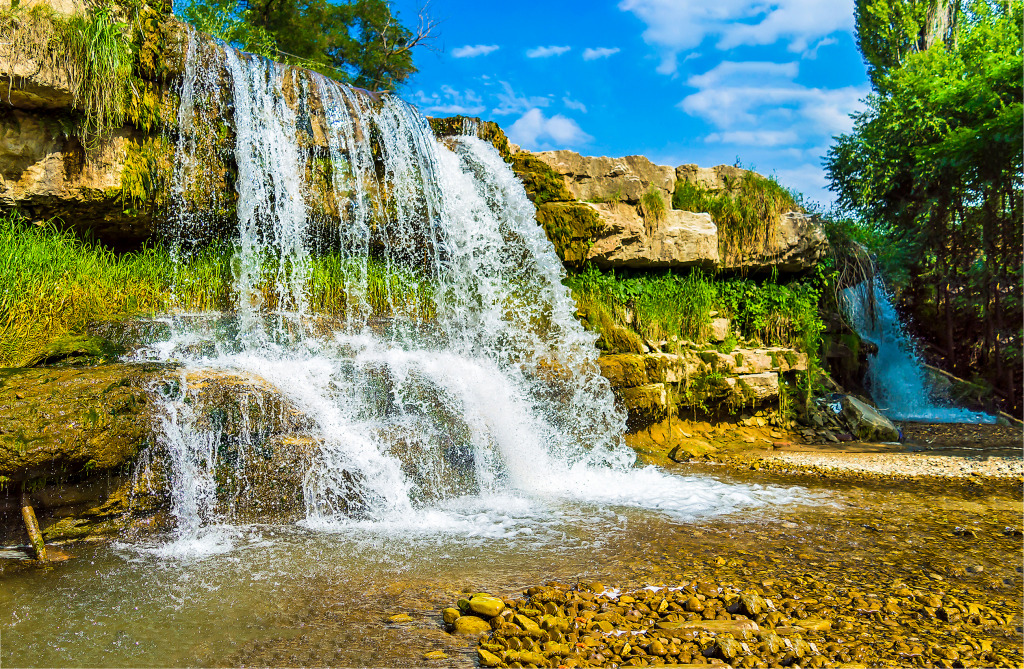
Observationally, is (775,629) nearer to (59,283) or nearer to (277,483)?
(277,483)

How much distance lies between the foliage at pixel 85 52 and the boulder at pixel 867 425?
8205 millimetres

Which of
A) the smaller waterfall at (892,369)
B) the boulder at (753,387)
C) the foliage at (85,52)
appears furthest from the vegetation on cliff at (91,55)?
the smaller waterfall at (892,369)

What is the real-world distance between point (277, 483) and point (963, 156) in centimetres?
1025

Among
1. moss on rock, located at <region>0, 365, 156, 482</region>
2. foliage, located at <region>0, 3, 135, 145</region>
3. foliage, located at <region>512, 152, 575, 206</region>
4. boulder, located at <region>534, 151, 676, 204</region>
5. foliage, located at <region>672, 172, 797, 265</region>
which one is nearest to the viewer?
moss on rock, located at <region>0, 365, 156, 482</region>

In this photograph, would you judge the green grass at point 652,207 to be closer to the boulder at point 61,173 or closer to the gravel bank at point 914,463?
the gravel bank at point 914,463

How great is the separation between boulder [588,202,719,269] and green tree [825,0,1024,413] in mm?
3647

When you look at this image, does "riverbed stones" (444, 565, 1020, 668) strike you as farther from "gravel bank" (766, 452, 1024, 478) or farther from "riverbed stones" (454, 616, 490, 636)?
"gravel bank" (766, 452, 1024, 478)

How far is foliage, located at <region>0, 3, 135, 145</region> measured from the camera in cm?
482

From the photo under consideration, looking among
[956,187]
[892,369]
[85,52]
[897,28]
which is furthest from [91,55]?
[897,28]

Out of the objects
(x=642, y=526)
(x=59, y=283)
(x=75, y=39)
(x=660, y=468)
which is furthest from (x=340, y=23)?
(x=642, y=526)

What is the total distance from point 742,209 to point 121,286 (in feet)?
24.1

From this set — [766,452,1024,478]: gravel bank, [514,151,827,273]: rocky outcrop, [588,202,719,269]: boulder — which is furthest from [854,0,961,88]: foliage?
[766,452,1024,478]: gravel bank

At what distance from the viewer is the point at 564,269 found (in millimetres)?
7168

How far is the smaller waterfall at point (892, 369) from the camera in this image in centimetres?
891
